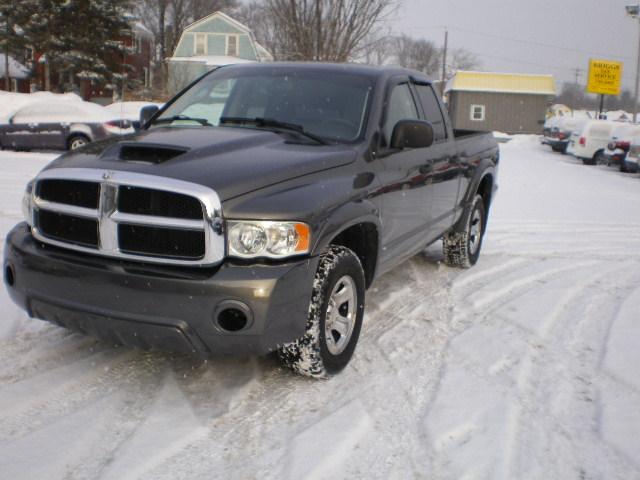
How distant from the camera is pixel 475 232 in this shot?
6.74 metres

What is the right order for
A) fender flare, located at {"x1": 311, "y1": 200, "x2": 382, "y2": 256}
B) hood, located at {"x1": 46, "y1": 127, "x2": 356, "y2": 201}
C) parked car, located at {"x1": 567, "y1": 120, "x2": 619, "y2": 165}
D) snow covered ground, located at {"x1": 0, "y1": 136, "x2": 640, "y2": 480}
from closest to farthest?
1. snow covered ground, located at {"x1": 0, "y1": 136, "x2": 640, "y2": 480}
2. hood, located at {"x1": 46, "y1": 127, "x2": 356, "y2": 201}
3. fender flare, located at {"x1": 311, "y1": 200, "x2": 382, "y2": 256}
4. parked car, located at {"x1": 567, "y1": 120, "x2": 619, "y2": 165}

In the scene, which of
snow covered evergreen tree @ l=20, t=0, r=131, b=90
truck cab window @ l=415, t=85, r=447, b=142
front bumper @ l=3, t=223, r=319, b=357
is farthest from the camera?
snow covered evergreen tree @ l=20, t=0, r=131, b=90

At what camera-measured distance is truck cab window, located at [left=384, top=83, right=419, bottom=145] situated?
14.5ft

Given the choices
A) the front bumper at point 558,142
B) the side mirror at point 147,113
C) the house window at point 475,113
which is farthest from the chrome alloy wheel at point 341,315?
the house window at point 475,113

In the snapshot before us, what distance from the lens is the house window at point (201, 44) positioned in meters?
46.2

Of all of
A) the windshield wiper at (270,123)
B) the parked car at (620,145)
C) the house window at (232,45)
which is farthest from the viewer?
the house window at (232,45)

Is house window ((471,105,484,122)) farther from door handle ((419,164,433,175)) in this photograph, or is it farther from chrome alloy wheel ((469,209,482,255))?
door handle ((419,164,433,175))

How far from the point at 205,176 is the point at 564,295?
12.2ft

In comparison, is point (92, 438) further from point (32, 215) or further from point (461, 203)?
point (461, 203)

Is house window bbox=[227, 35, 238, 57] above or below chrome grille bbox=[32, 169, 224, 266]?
above

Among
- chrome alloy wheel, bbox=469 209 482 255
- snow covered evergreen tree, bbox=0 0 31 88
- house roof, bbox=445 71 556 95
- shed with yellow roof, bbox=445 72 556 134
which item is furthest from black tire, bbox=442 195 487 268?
house roof, bbox=445 71 556 95

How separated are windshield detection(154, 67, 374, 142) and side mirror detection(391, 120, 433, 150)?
0.73 ft

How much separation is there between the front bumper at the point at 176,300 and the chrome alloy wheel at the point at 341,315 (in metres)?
0.41

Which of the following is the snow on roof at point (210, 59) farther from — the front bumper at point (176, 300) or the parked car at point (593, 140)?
the front bumper at point (176, 300)
